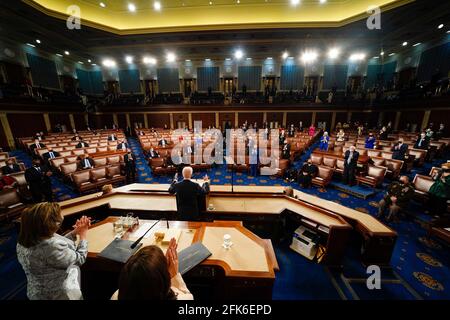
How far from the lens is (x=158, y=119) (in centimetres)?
1995

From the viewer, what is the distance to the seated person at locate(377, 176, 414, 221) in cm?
470

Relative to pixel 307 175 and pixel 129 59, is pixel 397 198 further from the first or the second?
pixel 129 59

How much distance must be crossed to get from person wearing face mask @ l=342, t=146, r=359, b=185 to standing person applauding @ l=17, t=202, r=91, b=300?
7871 millimetres

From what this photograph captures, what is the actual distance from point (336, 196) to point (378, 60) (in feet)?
70.1

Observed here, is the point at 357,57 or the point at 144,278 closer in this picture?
the point at 144,278

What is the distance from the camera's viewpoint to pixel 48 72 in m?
17.8

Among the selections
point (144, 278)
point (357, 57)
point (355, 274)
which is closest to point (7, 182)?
point (144, 278)

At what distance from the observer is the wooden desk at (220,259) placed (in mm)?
2070


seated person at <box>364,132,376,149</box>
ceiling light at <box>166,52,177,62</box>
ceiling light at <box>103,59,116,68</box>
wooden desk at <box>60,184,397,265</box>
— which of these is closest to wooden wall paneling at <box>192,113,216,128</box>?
ceiling light at <box>166,52,177,62</box>

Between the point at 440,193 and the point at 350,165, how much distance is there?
2.34m

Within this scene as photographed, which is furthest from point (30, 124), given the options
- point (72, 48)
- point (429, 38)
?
point (429, 38)

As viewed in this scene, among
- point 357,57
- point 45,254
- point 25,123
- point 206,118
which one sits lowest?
point 45,254

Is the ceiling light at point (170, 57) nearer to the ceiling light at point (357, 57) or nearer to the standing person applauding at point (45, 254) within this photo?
the ceiling light at point (357, 57)

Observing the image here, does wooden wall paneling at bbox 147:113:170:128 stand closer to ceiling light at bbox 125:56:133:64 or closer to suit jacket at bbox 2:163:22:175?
ceiling light at bbox 125:56:133:64
